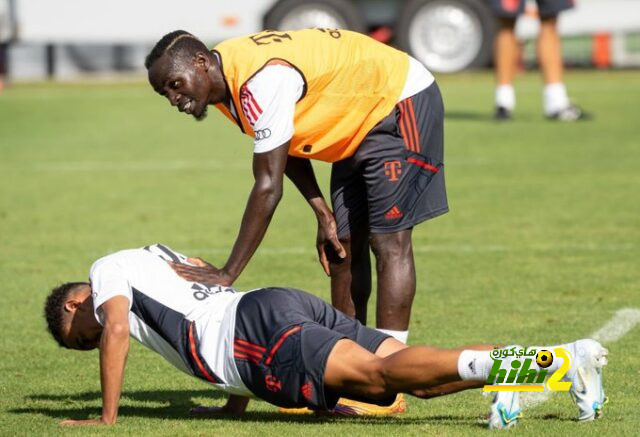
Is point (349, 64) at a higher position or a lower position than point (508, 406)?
higher

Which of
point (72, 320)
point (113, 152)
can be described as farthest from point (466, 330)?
point (113, 152)

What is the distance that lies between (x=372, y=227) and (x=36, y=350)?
2.10 m

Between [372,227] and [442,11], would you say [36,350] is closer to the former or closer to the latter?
[372,227]

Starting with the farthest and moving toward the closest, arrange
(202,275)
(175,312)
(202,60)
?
(202,60) → (202,275) → (175,312)

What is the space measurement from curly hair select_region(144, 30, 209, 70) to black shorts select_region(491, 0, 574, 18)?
1055 centimetres

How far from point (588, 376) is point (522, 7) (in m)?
11.4

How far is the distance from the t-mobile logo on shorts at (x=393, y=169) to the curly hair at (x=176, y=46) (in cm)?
103

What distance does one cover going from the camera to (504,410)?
552 cm

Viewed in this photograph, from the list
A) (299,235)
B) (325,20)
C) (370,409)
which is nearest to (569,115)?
(325,20)

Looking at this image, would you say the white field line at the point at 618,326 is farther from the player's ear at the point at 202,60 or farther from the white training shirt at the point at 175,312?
the player's ear at the point at 202,60

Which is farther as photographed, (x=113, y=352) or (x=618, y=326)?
(x=618, y=326)

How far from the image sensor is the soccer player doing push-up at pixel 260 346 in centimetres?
552

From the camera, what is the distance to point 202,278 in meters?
6.03

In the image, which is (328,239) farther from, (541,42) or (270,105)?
(541,42)
